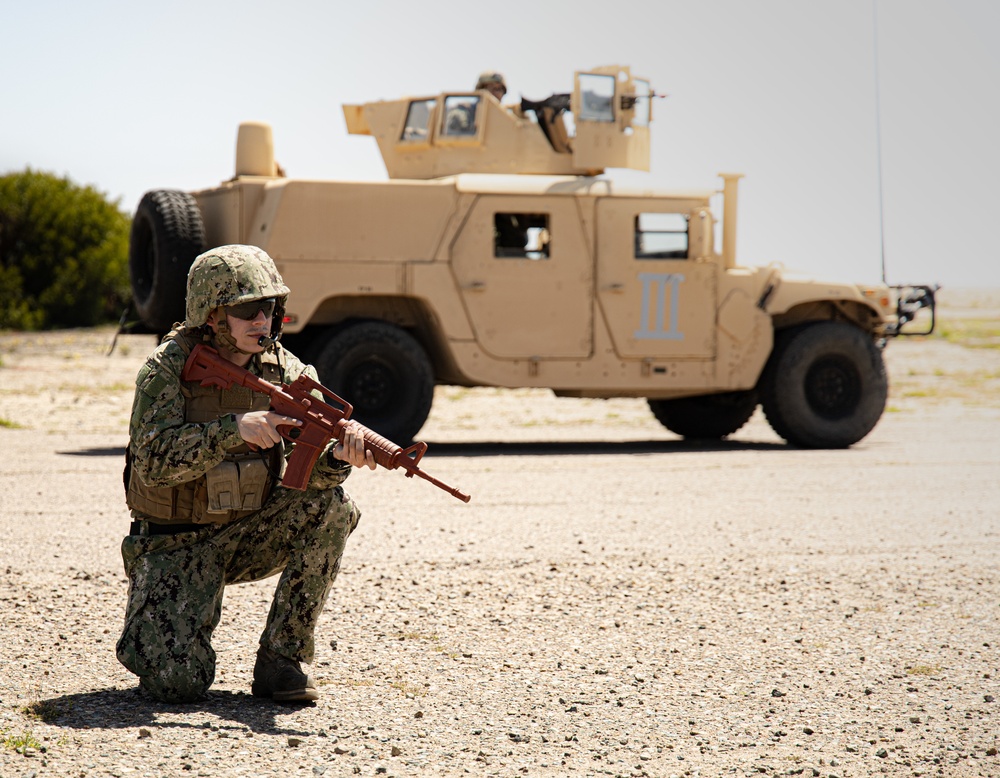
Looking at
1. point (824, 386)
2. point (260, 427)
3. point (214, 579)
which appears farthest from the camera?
point (824, 386)

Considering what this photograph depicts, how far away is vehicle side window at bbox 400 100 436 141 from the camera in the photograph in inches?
480

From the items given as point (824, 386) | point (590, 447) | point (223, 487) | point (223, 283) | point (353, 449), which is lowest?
point (590, 447)

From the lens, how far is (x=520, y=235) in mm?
11297

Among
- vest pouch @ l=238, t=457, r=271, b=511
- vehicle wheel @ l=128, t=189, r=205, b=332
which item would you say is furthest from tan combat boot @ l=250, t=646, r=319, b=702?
vehicle wheel @ l=128, t=189, r=205, b=332

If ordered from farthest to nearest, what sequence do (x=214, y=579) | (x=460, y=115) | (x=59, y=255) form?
(x=59, y=255) < (x=460, y=115) < (x=214, y=579)

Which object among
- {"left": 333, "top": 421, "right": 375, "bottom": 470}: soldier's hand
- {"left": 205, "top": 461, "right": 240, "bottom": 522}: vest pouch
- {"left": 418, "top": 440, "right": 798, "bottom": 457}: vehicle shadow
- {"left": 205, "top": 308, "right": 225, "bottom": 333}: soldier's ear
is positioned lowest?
{"left": 418, "top": 440, "right": 798, "bottom": 457}: vehicle shadow

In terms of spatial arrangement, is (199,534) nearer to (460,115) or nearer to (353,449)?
(353,449)

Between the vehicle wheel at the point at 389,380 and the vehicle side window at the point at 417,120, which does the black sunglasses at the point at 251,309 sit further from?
the vehicle side window at the point at 417,120

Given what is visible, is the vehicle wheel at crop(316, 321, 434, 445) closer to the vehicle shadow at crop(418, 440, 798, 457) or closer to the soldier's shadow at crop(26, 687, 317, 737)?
the vehicle shadow at crop(418, 440, 798, 457)

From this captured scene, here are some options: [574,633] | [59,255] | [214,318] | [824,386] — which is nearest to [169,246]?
[824,386]

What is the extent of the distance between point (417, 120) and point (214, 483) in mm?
8735

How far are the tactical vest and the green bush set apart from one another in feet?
90.7

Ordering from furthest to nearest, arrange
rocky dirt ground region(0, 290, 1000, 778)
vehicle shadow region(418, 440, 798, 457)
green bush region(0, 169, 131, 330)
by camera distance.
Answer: green bush region(0, 169, 131, 330)
vehicle shadow region(418, 440, 798, 457)
rocky dirt ground region(0, 290, 1000, 778)

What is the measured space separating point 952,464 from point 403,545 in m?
5.71
